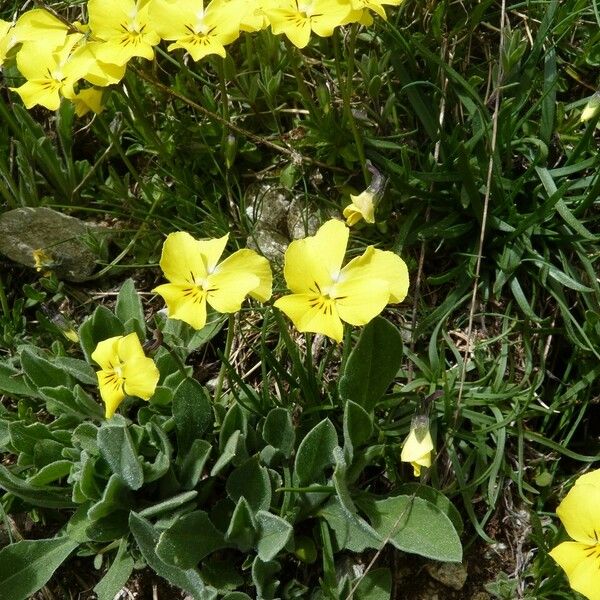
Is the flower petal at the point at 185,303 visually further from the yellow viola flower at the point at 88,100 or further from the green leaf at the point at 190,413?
the yellow viola flower at the point at 88,100

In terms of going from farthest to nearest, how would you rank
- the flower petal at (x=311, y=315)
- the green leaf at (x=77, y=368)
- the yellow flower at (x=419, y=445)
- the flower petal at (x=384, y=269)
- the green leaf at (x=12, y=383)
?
the green leaf at (x=12, y=383)
the green leaf at (x=77, y=368)
the yellow flower at (x=419, y=445)
the flower petal at (x=384, y=269)
the flower petal at (x=311, y=315)

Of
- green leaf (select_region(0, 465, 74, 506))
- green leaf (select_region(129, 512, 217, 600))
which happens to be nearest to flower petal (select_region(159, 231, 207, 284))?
green leaf (select_region(129, 512, 217, 600))

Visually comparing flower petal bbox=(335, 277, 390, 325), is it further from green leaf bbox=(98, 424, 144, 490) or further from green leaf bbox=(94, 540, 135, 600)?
green leaf bbox=(94, 540, 135, 600)

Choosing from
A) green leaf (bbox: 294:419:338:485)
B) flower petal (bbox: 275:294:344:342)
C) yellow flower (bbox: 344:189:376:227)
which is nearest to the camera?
Result: flower petal (bbox: 275:294:344:342)

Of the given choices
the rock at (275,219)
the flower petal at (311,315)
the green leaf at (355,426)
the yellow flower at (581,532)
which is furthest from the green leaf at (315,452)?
the rock at (275,219)

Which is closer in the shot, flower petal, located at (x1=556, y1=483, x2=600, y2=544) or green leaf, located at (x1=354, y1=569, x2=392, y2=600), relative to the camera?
flower petal, located at (x1=556, y1=483, x2=600, y2=544)

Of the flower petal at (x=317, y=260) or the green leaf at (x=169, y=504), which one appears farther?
the green leaf at (x=169, y=504)

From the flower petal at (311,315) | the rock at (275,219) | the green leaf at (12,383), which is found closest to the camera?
the flower petal at (311,315)

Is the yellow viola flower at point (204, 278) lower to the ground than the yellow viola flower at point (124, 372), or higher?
→ higher

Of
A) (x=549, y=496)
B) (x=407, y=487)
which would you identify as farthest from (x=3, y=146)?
(x=549, y=496)
